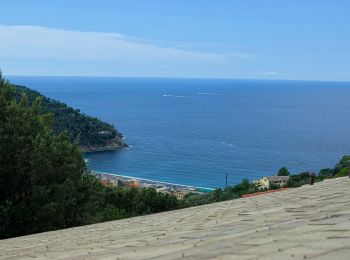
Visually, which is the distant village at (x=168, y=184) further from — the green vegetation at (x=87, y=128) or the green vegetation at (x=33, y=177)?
the green vegetation at (x=33, y=177)

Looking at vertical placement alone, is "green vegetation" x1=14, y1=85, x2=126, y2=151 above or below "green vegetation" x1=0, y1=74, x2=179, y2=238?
below

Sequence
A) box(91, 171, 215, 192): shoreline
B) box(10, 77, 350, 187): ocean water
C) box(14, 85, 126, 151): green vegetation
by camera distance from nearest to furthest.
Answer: box(91, 171, 215, 192): shoreline → box(10, 77, 350, 187): ocean water → box(14, 85, 126, 151): green vegetation

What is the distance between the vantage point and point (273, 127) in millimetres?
128125

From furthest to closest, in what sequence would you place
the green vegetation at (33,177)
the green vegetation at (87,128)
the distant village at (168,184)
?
1. the green vegetation at (87,128)
2. the distant village at (168,184)
3. the green vegetation at (33,177)

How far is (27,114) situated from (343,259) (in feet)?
40.4

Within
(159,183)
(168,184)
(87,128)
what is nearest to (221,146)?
(159,183)

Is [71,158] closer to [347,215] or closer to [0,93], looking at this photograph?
[0,93]

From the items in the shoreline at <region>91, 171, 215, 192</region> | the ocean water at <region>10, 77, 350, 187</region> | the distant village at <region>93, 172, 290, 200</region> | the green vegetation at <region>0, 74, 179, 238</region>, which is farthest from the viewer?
the ocean water at <region>10, 77, 350, 187</region>

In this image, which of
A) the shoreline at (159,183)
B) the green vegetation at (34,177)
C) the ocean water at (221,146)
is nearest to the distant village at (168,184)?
the shoreline at (159,183)

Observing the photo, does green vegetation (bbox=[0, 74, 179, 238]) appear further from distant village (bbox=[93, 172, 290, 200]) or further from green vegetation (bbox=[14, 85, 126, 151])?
green vegetation (bbox=[14, 85, 126, 151])

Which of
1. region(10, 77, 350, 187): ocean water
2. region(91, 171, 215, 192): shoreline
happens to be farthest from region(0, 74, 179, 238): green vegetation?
region(10, 77, 350, 187): ocean water

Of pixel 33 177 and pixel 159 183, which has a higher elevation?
pixel 33 177

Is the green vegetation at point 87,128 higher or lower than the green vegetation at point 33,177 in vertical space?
lower

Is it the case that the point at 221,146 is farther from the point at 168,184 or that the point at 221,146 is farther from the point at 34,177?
the point at 34,177
